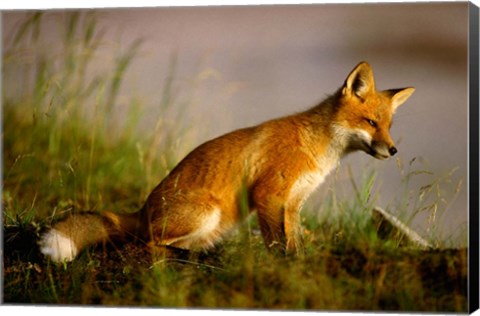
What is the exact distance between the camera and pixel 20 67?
7.44m

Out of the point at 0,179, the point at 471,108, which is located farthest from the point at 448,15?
the point at 0,179

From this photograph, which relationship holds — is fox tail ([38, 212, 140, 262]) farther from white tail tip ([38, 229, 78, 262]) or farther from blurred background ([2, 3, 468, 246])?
blurred background ([2, 3, 468, 246])

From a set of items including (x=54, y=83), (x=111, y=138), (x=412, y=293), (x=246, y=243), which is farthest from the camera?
(x=111, y=138)

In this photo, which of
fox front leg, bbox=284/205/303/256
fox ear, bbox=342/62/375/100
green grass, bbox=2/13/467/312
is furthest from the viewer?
fox ear, bbox=342/62/375/100

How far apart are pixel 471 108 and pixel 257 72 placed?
5.89 feet

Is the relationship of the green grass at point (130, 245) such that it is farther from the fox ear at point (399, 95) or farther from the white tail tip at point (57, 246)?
the fox ear at point (399, 95)

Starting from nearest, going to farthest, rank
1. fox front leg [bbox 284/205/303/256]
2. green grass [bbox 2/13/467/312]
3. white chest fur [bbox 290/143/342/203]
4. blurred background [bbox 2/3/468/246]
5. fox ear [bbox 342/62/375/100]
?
green grass [bbox 2/13/467/312] → blurred background [bbox 2/3/468/246] → fox front leg [bbox 284/205/303/256] → fox ear [bbox 342/62/375/100] → white chest fur [bbox 290/143/342/203]

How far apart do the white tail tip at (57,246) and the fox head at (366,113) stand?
223cm

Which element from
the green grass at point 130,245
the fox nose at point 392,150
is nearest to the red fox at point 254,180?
the fox nose at point 392,150

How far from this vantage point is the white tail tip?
6.85m

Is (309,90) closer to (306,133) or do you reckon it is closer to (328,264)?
(306,133)

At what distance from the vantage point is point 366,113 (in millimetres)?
7012

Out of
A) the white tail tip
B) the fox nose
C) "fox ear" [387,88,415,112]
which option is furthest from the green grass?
"fox ear" [387,88,415,112]

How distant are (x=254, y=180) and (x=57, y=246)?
5.11 feet
